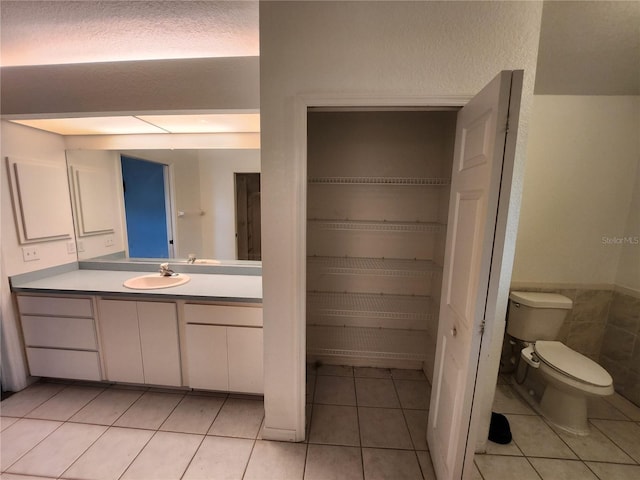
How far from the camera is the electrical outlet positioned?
1921 mm

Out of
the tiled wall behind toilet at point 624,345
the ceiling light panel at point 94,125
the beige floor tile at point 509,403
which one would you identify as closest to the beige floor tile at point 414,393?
the beige floor tile at point 509,403

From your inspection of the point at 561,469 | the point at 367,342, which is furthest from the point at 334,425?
the point at 561,469

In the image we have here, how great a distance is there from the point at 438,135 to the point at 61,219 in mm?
3263

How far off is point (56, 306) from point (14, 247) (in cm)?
54

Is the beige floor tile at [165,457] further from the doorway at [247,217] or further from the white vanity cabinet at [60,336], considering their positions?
the doorway at [247,217]

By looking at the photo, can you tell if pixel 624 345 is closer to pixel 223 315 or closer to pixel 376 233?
pixel 376 233

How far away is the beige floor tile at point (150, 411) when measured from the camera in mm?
1685

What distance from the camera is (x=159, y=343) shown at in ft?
6.03

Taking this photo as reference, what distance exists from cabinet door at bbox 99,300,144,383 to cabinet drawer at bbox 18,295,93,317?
136 mm

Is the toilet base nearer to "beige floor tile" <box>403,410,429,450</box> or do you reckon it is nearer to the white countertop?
"beige floor tile" <box>403,410,429,450</box>

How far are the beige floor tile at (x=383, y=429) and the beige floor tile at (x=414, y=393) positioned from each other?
14cm

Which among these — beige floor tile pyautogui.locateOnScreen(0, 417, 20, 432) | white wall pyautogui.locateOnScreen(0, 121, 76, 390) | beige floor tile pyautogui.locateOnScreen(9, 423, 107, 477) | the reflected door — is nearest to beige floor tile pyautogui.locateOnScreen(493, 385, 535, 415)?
beige floor tile pyautogui.locateOnScreen(9, 423, 107, 477)

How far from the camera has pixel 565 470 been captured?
1.43 metres

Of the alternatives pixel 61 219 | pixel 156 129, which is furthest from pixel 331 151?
pixel 61 219
